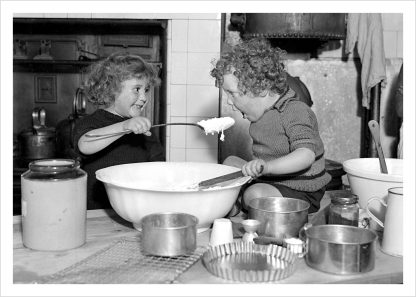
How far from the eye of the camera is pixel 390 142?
11.2 feet

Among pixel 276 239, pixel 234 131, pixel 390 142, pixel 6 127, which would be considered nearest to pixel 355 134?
pixel 390 142

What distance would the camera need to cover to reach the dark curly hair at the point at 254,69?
1803 mm

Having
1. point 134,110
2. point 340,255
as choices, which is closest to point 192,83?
point 134,110

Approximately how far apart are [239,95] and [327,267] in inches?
33.7

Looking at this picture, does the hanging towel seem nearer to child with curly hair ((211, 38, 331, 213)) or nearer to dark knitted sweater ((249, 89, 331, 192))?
child with curly hair ((211, 38, 331, 213))

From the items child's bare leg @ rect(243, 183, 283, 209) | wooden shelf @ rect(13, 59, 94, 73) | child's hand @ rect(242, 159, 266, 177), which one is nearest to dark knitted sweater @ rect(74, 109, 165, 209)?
child's bare leg @ rect(243, 183, 283, 209)

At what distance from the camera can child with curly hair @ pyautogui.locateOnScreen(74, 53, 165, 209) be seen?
6.68ft

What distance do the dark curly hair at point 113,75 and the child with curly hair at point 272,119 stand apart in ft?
1.28

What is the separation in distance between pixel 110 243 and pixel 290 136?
70 cm

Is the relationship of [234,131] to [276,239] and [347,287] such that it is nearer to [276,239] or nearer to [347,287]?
[276,239]

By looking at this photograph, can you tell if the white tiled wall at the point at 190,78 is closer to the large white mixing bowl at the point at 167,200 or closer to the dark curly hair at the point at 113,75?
the dark curly hair at the point at 113,75

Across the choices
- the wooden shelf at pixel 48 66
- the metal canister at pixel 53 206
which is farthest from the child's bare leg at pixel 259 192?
the wooden shelf at pixel 48 66

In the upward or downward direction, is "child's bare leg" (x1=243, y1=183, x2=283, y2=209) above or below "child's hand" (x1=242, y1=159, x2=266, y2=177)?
below

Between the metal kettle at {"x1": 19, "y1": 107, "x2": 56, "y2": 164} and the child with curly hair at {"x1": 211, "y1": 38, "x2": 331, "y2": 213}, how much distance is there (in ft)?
5.15
